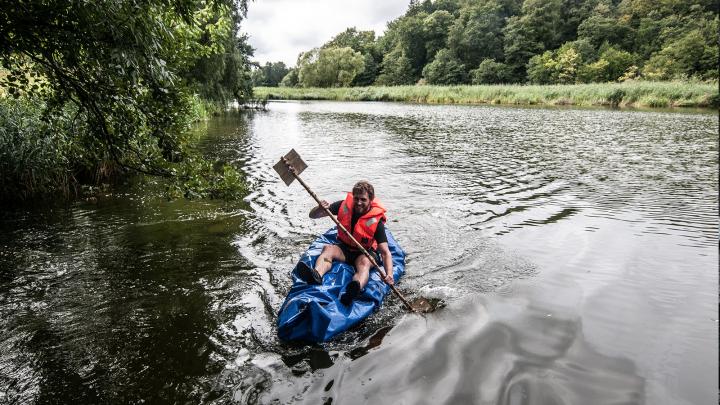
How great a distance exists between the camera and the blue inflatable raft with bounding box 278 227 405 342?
13.1 ft

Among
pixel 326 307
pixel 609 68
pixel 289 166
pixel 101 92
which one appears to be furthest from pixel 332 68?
pixel 326 307

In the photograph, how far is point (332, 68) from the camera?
2911 inches

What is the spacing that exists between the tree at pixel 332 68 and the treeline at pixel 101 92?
6774cm

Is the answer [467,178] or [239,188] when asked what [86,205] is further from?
[467,178]

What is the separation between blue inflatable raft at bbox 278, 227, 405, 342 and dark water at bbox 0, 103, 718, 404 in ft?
0.50

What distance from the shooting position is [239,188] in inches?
239

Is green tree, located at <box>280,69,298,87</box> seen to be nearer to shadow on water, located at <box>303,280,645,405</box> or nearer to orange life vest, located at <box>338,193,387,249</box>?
orange life vest, located at <box>338,193,387,249</box>

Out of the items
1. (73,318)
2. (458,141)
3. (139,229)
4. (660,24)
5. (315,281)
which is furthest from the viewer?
(660,24)

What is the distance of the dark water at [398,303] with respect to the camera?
3535 millimetres

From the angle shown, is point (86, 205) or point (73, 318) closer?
point (73, 318)

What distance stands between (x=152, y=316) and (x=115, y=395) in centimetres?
127

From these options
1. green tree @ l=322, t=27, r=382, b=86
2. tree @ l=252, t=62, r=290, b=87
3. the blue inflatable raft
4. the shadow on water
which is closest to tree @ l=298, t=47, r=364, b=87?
green tree @ l=322, t=27, r=382, b=86

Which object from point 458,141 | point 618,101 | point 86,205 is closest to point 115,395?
point 86,205

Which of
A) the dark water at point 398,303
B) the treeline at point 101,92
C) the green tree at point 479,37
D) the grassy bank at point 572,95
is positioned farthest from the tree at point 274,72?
the dark water at point 398,303
